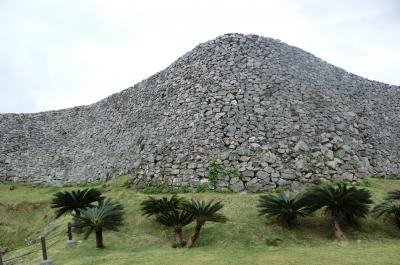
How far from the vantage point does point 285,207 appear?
13.3 metres

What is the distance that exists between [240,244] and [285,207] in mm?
2179

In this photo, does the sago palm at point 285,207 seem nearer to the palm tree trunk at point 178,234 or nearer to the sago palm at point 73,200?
the palm tree trunk at point 178,234

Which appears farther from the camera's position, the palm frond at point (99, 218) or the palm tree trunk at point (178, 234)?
the palm tree trunk at point (178, 234)

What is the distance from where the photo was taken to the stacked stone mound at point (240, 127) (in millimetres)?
18922

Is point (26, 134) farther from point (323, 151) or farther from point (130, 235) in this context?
point (323, 151)

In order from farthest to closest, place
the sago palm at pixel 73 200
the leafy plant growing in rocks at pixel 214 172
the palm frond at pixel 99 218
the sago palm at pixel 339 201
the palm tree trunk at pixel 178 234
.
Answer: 1. the leafy plant growing in rocks at pixel 214 172
2. the sago palm at pixel 73 200
3. the sago palm at pixel 339 201
4. the palm tree trunk at pixel 178 234
5. the palm frond at pixel 99 218

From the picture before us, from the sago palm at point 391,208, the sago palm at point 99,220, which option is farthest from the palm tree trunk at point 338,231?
the sago palm at point 99,220

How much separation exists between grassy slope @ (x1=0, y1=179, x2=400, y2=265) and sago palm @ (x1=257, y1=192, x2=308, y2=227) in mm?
412

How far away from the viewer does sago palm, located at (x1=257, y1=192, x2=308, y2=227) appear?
A: 13.2m

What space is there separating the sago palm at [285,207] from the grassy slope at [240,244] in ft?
1.35

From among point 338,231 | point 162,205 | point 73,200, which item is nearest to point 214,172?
point 162,205

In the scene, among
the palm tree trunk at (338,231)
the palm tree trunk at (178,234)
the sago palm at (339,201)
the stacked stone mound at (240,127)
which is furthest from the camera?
the stacked stone mound at (240,127)

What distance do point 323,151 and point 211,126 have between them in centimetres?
615

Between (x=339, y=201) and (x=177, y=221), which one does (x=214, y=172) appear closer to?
(x=177, y=221)
